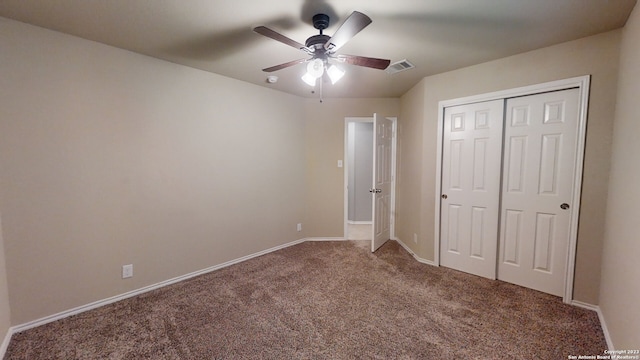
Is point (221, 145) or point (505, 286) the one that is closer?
point (505, 286)

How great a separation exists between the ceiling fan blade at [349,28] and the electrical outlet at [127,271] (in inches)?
108

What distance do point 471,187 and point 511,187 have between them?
0.38m

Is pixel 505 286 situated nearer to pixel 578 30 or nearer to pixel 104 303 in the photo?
pixel 578 30

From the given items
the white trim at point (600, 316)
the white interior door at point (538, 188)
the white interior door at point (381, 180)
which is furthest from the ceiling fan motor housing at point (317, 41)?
the white trim at point (600, 316)

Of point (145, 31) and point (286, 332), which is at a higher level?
point (145, 31)

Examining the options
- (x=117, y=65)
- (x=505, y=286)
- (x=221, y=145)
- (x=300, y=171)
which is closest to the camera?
(x=117, y=65)

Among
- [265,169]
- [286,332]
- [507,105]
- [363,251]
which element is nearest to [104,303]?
[286,332]

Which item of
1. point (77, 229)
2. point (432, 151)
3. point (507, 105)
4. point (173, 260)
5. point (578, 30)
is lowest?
point (173, 260)

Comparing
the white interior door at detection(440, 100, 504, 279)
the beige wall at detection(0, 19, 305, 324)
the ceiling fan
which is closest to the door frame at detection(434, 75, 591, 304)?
the white interior door at detection(440, 100, 504, 279)

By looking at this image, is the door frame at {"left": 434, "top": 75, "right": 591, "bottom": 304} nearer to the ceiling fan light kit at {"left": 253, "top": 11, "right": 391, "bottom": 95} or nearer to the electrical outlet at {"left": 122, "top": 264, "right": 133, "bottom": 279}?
the ceiling fan light kit at {"left": 253, "top": 11, "right": 391, "bottom": 95}

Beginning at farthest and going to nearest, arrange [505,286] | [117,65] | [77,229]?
1. [505,286]
2. [117,65]
3. [77,229]

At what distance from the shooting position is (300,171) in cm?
412

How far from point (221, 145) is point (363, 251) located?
250cm

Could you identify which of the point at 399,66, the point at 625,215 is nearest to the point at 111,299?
the point at 399,66
